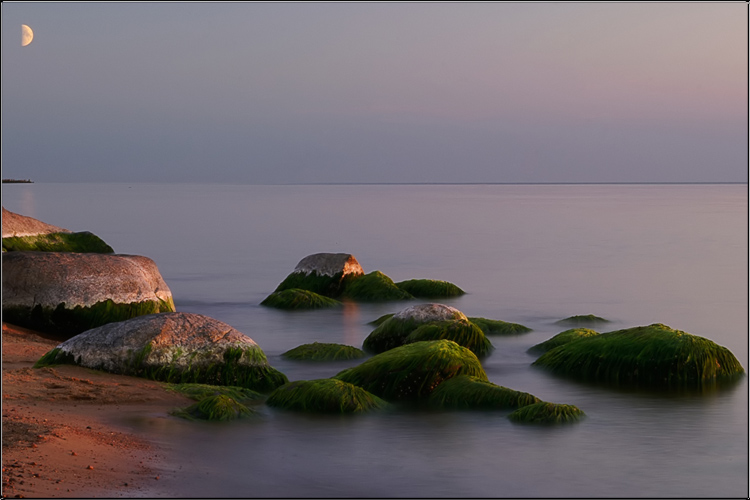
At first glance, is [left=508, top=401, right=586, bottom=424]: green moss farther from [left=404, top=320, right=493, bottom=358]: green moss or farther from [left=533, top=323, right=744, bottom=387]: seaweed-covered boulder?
[left=404, top=320, right=493, bottom=358]: green moss

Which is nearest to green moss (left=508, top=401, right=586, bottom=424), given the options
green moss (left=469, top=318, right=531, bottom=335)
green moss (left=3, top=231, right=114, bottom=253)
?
green moss (left=469, top=318, right=531, bottom=335)

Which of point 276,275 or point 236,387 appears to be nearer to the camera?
point 236,387

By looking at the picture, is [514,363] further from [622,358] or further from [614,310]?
[614,310]

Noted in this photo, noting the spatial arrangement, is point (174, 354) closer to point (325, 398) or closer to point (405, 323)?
point (325, 398)

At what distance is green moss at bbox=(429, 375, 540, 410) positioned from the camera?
980 cm

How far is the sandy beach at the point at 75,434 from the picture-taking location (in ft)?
21.0

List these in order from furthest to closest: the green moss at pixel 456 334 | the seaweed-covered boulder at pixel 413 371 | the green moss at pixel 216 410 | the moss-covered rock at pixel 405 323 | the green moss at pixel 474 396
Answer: the moss-covered rock at pixel 405 323, the green moss at pixel 456 334, the seaweed-covered boulder at pixel 413 371, the green moss at pixel 474 396, the green moss at pixel 216 410

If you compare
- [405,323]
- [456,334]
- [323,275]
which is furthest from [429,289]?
[456,334]

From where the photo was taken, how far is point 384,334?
13.4m

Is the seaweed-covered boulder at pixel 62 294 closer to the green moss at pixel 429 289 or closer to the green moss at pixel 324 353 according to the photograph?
the green moss at pixel 324 353

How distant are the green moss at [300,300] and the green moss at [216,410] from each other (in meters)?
9.27

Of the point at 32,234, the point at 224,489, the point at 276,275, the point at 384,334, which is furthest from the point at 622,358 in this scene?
the point at 276,275

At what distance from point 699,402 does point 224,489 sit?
641 centimetres

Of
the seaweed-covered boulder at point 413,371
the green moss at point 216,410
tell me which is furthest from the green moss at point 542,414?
the green moss at point 216,410
